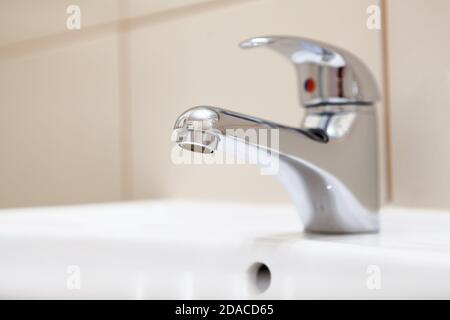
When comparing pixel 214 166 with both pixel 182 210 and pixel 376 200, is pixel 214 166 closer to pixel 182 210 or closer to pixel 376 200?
pixel 182 210

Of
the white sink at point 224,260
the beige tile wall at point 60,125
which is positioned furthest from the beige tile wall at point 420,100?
the beige tile wall at point 60,125

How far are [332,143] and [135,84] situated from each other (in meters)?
0.39

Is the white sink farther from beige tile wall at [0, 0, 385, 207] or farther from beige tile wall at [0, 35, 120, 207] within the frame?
beige tile wall at [0, 35, 120, 207]

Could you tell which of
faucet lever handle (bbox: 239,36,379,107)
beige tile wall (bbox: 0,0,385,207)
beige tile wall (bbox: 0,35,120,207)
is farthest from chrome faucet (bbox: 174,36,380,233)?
beige tile wall (bbox: 0,35,120,207)

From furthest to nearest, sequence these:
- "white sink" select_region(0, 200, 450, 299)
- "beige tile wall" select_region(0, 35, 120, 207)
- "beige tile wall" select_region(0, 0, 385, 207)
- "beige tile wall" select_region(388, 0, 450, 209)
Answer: "beige tile wall" select_region(0, 35, 120, 207) < "beige tile wall" select_region(0, 0, 385, 207) < "beige tile wall" select_region(388, 0, 450, 209) < "white sink" select_region(0, 200, 450, 299)

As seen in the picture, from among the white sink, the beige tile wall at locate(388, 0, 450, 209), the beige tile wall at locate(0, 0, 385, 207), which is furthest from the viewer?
the beige tile wall at locate(0, 0, 385, 207)

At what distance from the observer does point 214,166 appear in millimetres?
653

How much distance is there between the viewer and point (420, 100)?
49 centimetres

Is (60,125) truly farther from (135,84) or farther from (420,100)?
(420,100)

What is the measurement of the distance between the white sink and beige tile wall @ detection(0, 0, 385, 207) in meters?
0.15

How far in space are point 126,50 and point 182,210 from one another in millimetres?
235

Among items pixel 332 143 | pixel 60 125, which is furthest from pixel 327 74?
pixel 60 125

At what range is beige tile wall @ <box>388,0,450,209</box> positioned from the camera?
→ 48 centimetres

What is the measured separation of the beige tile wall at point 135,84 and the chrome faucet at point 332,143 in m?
0.12
